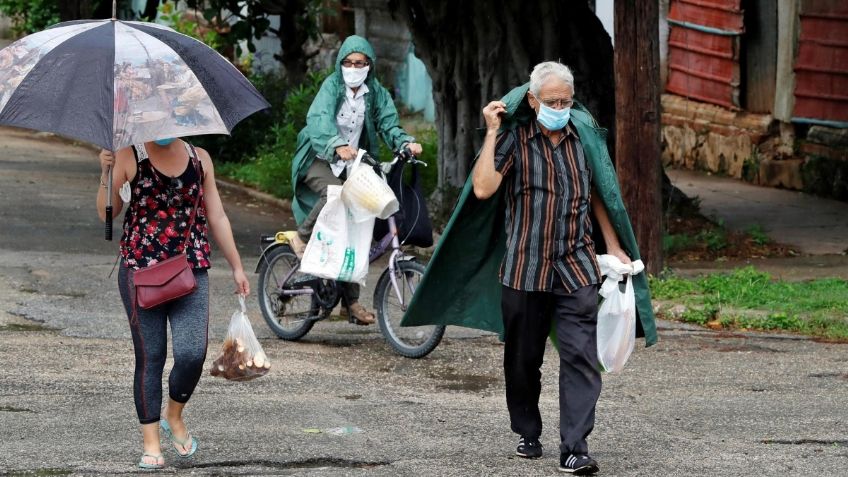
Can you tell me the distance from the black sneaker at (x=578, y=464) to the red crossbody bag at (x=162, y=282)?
1721 millimetres

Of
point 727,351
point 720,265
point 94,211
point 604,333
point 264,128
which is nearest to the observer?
point 604,333

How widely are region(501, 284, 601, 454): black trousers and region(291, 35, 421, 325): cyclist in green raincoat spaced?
2653 millimetres

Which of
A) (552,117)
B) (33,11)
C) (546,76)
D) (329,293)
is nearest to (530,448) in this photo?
(552,117)

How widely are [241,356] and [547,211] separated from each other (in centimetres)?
145

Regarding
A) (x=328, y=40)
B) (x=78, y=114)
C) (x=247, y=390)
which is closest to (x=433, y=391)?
(x=247, y=390)

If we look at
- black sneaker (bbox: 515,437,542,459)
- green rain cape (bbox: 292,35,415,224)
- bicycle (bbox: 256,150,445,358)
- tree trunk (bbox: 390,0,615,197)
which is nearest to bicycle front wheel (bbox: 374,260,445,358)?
bicycle (bbox: 256,150,445,358)

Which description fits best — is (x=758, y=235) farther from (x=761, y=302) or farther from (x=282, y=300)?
(x=282, y=300)

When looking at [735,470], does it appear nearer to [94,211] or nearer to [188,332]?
[188,332]

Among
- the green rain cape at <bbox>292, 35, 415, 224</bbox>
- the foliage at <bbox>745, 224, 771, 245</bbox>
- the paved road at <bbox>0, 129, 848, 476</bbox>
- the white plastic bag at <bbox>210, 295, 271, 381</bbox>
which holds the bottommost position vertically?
the paved road at <bbox>0, 129, 848, 476</bbox>

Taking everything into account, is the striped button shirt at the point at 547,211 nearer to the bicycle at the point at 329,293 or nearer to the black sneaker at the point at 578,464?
the black sneaker at the point at 578,464

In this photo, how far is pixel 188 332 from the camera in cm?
573

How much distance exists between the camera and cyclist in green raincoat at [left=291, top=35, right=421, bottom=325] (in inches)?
338

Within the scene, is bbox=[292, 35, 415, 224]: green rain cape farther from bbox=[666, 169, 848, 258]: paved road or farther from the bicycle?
bbox=[666, 169, 848, 258]: paved road

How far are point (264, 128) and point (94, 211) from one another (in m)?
5.42
